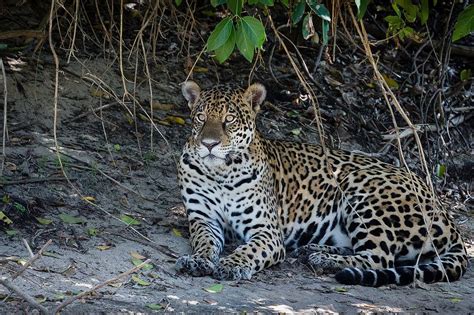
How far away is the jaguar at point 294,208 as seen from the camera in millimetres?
8781

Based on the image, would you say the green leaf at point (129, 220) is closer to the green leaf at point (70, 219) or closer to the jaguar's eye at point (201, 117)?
the green leaf at point (70, 219)

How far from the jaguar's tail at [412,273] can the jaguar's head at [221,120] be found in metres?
1.49

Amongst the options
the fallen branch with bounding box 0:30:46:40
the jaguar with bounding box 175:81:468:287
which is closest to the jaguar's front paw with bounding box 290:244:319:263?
the jaguar with bounding box 175:81:468:287

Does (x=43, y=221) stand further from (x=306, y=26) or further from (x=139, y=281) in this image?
(x=306, y=26)

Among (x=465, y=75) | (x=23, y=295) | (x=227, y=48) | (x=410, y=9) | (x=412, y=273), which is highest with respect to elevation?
(x=410, y=9)

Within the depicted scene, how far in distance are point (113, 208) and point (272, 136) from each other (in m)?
2.90

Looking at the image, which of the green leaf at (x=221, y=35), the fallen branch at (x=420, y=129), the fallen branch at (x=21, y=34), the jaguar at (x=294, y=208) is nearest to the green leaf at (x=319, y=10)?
the green leaf at (x=221, y=35)

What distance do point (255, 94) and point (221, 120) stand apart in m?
0.61

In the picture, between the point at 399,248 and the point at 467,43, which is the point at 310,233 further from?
the point at 467,43

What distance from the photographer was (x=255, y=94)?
940 cm

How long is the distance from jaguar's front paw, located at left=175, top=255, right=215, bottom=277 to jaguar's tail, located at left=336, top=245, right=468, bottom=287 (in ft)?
3.64

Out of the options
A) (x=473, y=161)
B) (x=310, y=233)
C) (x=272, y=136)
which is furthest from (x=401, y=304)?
(x=473, y=161)

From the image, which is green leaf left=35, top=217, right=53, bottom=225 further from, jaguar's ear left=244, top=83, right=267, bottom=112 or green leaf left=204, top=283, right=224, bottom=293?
jaguar's ear left=244, top=83, right=267, bottom=112

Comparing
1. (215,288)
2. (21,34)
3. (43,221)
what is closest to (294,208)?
(215,288)
